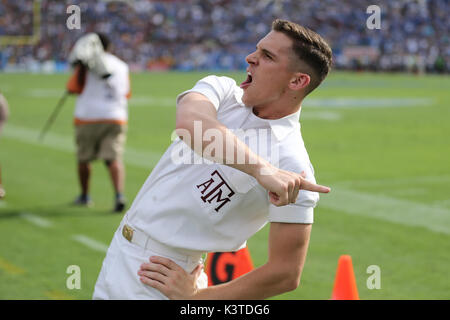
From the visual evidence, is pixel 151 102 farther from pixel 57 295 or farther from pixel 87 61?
pixel 57 295

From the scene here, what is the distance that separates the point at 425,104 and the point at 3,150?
50.4ft

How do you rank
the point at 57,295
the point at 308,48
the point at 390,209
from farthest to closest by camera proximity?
the point at 390,209 < the point at 57,295 < the point at 308,48

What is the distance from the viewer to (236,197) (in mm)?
2568

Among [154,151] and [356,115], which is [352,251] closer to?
[154,151]

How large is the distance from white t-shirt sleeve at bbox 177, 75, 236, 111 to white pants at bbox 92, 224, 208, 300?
0.61 m

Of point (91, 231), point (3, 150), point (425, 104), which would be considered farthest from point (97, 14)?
point (91, 231)

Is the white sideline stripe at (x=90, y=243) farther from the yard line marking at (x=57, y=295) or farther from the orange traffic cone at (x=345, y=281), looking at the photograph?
the orange traffic cone at (x=345, y=281)

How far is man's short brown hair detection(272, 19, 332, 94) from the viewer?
254cm

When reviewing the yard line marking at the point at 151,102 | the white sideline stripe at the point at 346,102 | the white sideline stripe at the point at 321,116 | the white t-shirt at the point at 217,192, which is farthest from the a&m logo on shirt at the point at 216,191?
the white sideline stripe at the point at 346,102

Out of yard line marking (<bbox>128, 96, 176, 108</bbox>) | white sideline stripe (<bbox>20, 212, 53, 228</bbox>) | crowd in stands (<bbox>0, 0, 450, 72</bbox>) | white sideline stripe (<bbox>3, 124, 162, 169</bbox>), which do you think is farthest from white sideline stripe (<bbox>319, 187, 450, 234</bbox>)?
crowd in stands (<bbox>0, 0, 450, 72</bbox>)

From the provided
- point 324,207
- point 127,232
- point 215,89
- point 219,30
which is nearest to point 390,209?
point 324,207

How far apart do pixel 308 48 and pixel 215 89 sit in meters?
0.37

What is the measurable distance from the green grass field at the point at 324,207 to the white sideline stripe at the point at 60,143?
0.07 feet

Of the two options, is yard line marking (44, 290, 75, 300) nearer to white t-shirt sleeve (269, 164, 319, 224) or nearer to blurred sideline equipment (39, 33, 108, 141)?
white t-shirt sleeve (269, 164, 319, 224)
